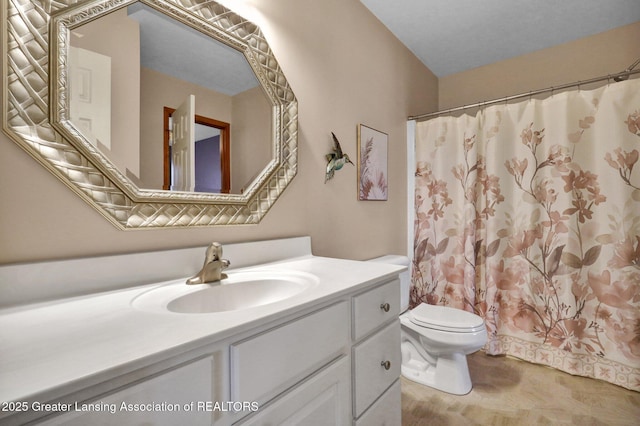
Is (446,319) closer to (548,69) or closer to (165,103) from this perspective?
(165,103)

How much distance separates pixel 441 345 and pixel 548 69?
7.96 feet

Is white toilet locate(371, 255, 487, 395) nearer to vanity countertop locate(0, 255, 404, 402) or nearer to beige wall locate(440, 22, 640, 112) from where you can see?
vanity countertop locate(0, 255, 404, 402)

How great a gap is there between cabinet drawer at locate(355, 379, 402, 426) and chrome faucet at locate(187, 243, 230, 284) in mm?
648

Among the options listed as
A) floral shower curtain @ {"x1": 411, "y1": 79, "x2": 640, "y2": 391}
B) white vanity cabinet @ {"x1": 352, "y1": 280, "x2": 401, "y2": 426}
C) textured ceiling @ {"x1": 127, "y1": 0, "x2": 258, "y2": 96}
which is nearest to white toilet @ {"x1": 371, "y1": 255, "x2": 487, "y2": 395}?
floral shower curtain @ {"x1": 411, "y1": 79, "x2": 640, "y2": 391}

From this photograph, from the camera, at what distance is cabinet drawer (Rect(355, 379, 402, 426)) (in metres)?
0.99

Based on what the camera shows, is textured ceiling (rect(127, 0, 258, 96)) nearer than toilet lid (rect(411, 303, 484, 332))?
Yes

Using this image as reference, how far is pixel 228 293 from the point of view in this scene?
3.26 feet

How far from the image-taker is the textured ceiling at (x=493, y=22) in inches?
77.5

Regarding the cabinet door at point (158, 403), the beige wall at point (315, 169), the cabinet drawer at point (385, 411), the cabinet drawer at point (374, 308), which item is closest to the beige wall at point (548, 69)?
the beige wall at point (315, 169)

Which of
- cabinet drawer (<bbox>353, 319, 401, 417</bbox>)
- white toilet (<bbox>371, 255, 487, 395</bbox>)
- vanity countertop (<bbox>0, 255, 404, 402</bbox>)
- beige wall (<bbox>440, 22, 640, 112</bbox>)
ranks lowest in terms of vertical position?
white toilet (<bbox>371, 255, 487, 395</bbox>)

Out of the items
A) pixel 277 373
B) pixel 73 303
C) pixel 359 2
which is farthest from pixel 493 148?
pixel 73 303

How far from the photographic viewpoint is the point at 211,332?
560 mm

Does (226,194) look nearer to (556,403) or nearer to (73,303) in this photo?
(73,303)

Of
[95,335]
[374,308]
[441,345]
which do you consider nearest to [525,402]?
[441,345]
